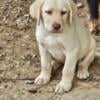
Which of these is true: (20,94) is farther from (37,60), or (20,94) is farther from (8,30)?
(8,30)

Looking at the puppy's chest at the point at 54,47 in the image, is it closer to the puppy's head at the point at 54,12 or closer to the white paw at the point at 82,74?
the puppy's head at the point at 54,12

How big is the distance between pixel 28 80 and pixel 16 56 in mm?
485

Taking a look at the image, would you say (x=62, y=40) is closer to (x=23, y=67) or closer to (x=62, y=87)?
(x=62, y=87)

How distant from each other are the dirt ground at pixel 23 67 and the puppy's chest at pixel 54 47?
0.30 m

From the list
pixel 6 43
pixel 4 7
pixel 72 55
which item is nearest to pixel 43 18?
pixel 72 55

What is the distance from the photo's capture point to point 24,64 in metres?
4.44

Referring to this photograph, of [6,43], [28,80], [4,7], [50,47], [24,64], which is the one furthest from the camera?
[4,7]

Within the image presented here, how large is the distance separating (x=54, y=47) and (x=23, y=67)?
63 centimetres

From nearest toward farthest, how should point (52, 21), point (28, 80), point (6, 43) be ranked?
point (52, 21) < point (28, 80) < point (6, 43)

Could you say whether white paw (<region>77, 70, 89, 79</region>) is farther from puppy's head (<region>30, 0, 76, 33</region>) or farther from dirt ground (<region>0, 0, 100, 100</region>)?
puppy's head (<region>30, 0, 76, 33</region>)

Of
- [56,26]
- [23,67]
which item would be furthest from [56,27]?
[23,67]

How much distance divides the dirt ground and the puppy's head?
622 mm

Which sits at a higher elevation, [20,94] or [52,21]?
[52,21]

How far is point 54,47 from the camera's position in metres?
3.88
